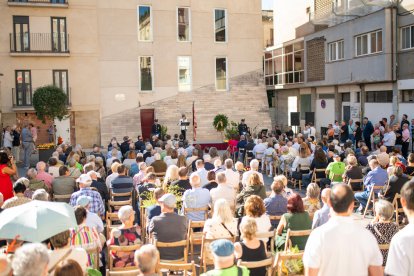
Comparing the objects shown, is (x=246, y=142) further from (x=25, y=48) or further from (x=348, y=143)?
(x=25, y=48)

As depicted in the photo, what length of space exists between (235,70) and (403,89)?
→ 461 inches

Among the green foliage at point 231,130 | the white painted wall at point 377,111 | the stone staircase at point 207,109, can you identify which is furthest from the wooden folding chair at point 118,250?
the stone staircase at point 207,109

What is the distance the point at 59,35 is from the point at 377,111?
18.4m

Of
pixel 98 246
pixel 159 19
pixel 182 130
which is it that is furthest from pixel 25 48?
pixel 98 246

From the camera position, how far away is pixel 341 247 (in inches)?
165

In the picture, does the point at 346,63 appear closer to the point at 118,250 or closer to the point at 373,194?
the point at 373,194

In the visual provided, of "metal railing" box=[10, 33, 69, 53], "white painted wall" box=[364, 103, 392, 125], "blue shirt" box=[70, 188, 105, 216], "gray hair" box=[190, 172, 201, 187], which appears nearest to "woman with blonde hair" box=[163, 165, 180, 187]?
"gray hair" box=[190, 172, 201, 187]

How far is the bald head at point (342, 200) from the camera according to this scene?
4211 millimetres

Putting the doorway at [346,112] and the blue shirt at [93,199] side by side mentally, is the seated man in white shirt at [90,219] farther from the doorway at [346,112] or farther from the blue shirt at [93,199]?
the doorway at [346,112]

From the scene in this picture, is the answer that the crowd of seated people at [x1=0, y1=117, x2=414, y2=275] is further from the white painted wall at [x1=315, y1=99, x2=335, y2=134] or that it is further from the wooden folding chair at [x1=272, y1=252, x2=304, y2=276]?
the white painted wall at [x1=315, y1=99, x2=335, y2=134]

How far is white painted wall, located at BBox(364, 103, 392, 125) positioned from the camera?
26281 millimetres

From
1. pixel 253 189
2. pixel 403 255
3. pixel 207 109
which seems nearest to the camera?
pixel 403 255

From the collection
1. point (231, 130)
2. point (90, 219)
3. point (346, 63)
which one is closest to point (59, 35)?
point (231, 130)

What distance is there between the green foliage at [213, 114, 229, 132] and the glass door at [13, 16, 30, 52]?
1151cm
